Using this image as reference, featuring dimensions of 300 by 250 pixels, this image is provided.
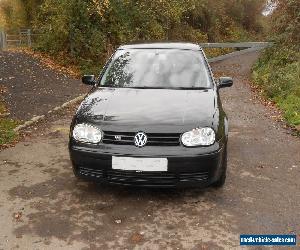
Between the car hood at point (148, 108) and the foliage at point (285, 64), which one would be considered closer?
the car hood at point (148, 108)

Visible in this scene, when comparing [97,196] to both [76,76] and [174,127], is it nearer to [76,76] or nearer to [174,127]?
[174,127]

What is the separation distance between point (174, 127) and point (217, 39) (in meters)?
30.7

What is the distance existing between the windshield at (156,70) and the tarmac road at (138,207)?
1410 millimetres

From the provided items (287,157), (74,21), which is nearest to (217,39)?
(74,21)

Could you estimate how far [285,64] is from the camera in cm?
1545

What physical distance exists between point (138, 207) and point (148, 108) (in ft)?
3.76

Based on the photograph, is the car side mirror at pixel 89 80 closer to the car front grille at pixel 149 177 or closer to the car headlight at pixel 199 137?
the car front grille at pixel 149 177

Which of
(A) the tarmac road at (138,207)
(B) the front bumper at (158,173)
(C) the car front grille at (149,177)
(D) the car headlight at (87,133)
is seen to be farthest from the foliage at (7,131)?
(C) the car front grille at (149,177)

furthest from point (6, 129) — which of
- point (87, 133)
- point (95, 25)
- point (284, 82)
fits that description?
A: point (95, 25)

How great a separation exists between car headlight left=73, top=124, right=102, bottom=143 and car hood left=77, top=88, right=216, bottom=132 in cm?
9

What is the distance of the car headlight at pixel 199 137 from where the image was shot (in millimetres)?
A: 4617

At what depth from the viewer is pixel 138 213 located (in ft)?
15.4

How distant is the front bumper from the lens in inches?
179

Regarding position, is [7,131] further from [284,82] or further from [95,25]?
[95,25]
